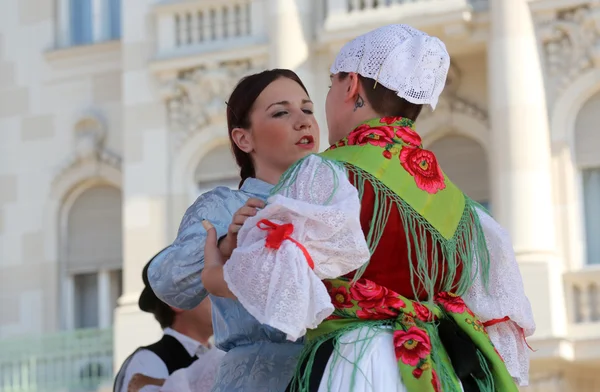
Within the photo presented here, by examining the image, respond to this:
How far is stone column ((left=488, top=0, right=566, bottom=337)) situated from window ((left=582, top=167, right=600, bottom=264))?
0.55 meters

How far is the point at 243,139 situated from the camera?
530 cm

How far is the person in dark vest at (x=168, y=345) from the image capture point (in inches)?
261

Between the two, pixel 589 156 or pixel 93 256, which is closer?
pixel 589 156

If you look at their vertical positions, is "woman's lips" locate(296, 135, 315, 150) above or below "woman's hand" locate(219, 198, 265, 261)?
above

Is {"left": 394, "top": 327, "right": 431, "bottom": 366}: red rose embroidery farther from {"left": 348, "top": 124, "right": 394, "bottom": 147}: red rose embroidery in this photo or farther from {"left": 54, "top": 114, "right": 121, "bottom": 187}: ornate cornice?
{"left": 54, "top": 114, "right": 121, "bottom": 187}: ornate cornice

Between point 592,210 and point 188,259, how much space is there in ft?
42.0

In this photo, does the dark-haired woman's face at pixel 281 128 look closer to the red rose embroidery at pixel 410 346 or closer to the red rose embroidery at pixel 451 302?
the red rose embroidery at pixel 451 302

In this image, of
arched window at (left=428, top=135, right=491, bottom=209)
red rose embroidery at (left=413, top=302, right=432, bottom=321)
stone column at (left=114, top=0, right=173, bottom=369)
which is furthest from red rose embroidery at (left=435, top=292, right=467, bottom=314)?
stone column at (left=114, top=0, right=173, bottom=369)

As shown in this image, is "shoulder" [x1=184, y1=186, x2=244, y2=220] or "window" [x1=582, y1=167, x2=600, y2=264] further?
"window" [x1=582, y1=167, x2=600, y2=264]

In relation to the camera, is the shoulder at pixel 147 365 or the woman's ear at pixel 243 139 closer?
the woman's ear at pixel 243 139

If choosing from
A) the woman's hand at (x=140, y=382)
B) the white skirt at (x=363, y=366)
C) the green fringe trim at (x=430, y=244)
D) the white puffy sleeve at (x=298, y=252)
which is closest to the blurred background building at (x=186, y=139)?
the woman's hand at (x=140, y=382)

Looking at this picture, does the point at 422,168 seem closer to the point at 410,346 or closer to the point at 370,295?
the point at 370,295

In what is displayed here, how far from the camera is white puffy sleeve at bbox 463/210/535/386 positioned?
4.86 m

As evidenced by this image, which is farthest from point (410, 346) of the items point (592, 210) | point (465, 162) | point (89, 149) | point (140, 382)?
point (89, 149)
